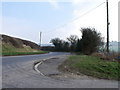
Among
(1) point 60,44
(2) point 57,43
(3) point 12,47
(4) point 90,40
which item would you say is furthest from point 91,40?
(2) point 57,43

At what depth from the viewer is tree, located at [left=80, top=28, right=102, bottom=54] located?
26797mm

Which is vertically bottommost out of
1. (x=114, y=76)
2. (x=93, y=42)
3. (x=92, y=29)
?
(x=114, y=76)

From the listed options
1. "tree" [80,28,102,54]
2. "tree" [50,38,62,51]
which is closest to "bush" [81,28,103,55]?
"tree" [80,28,102,54]

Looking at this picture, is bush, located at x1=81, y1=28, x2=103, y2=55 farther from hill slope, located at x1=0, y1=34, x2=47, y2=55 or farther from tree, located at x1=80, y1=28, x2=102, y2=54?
hill slope, located at x1=0, y1=34, x2=47, y2=55

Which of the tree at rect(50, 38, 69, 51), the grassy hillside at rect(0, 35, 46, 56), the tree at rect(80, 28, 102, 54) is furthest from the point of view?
the tree at rect(50, 38, 69, 51)

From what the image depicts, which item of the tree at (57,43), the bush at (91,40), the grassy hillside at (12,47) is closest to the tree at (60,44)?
the tree at (57,43)

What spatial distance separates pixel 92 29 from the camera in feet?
91.9

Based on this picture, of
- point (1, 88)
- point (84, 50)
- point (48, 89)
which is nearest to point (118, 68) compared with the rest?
point (48, 89)

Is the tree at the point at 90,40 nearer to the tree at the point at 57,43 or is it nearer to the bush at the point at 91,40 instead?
the bush at the point at 91,40

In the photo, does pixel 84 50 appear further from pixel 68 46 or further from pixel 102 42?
pixel 68 46

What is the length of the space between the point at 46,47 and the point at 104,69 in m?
82.8

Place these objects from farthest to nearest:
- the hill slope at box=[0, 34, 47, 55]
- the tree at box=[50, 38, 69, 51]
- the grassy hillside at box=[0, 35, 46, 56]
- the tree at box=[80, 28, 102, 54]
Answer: the tree at box=[50, 38, 69, 51] → the hill slope at box=[0, 34, 47, 55] → the grassy hillside at box=[0, 35, 46, 56] → the tree at box=[80, 28, 102, 54]

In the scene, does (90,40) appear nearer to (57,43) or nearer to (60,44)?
(60,44)

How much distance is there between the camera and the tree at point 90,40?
26797 millimetres
